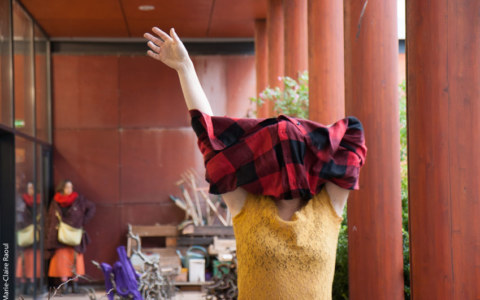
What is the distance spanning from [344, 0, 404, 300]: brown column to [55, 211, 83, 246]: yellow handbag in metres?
6.81

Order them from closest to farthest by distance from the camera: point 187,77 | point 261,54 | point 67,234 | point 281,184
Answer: point 281,184
point 187,77
point 67,234
point 261,54

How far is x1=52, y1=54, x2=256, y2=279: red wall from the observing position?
11477 millimetres

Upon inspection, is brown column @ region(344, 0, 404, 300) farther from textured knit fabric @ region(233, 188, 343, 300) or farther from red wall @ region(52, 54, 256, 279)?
red wall @ region(52, 54, 256, 279)

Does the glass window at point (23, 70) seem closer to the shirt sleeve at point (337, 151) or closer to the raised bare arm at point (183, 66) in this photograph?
the raised bare arm at point (183, 66)

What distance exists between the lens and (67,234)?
1050 centimetres

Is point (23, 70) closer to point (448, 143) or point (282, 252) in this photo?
point (448, 143)

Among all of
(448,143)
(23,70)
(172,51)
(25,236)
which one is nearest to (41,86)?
(23,70)

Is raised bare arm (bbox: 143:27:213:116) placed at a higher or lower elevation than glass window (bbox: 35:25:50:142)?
lower

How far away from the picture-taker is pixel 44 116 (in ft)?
36.0

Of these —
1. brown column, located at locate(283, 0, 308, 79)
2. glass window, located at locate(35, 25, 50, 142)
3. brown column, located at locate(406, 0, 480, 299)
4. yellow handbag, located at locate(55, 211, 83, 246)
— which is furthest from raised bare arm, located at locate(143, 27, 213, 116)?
yellow handbag, located at locate(55, 211, 83, 246)

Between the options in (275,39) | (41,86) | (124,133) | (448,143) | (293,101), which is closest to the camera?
(448,143)

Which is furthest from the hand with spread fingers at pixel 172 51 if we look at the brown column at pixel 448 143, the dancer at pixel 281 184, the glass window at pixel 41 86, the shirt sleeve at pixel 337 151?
the glass window at pixel 41 86

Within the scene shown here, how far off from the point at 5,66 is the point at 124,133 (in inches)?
148

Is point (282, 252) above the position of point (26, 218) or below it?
above
